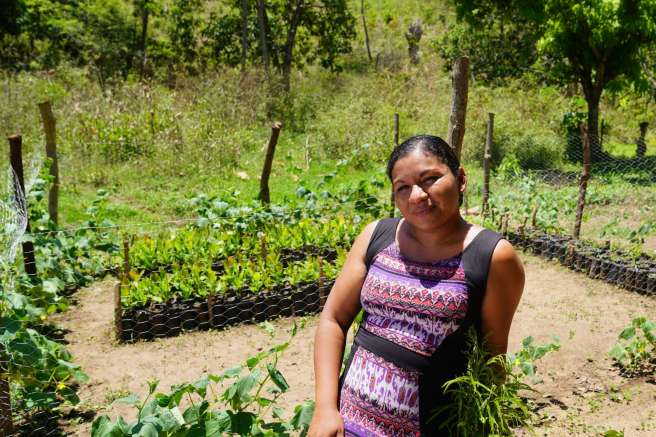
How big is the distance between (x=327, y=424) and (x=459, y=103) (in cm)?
316

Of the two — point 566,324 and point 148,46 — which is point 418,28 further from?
point 566,324

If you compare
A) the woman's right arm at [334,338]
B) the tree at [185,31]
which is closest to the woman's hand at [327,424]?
the woman's right arm at [334,338]

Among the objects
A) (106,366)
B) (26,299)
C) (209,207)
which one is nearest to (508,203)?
(209,207)

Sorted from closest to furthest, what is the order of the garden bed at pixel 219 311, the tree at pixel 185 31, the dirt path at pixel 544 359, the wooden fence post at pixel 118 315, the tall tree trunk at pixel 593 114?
the dirt path at pixel 544 359
the wooden fence post at pixel 118 315
the garden bed at pixel 219 311
the tall tree trunk at pixel 593 114
the tree at pixel 185 31

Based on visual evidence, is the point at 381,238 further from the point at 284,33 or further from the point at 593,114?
the point at 284,33

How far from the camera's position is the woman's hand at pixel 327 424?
4.89ft

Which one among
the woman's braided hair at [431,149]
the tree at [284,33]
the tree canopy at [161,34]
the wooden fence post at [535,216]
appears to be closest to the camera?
the woman's braided hair at [431,149]

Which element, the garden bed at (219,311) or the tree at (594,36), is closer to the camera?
the garden bed at (219,311)

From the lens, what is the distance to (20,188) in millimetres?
4258

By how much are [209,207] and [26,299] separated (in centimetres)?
275

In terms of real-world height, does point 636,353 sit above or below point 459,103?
below

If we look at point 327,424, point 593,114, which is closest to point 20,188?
point 327,424

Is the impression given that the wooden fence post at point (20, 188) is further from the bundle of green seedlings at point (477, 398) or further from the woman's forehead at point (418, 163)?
the bundle of green seedlings at point (477, 398)

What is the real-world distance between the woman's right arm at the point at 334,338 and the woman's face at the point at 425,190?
0.21 m
